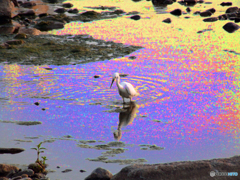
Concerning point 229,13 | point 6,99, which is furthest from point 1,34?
point 229,13

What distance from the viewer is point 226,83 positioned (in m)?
10.7

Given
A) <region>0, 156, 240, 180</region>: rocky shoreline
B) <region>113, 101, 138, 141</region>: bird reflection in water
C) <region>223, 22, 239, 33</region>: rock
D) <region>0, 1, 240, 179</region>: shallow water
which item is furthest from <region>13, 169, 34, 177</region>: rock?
<region>223, 22, 239, 33</region>: rock

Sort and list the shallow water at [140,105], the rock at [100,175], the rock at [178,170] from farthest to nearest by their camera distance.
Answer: the shallow water at [140,105] < the rock at [100,175] < the rock at [178,170]

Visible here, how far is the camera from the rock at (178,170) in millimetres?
4719

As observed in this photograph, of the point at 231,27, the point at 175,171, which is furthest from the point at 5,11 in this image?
the point at 175,171

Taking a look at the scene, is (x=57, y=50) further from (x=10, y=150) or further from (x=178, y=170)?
(x=178, y=170)

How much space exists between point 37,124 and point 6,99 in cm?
207

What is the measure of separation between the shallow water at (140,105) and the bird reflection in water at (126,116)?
70mm

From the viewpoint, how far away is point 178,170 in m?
4.79

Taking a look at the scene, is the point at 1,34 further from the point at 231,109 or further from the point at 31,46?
the point at 231,109

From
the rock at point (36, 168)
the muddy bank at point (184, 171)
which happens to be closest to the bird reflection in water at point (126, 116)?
the rock at point (36, 168)

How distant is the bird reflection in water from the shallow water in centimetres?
7

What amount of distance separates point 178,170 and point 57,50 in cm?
1045

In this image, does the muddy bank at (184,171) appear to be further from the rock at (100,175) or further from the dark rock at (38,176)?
the dark rock at (38,176)
